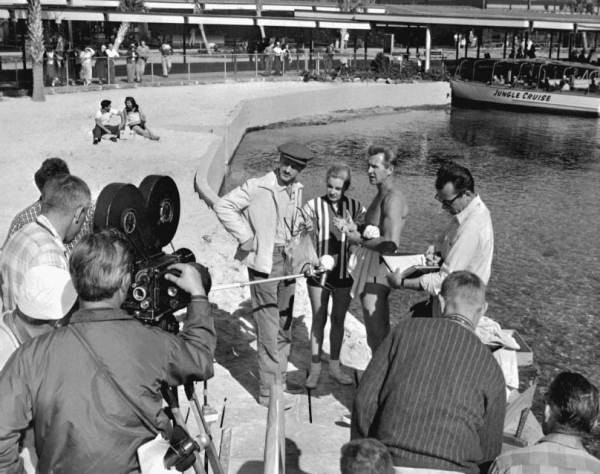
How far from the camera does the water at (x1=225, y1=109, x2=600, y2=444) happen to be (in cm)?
940

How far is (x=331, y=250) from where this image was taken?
6234 millimetres

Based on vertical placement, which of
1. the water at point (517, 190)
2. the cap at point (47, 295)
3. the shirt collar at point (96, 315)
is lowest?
the water at point (517, 190)

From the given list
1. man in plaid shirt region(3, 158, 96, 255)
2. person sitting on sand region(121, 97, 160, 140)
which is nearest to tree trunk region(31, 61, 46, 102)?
person sitting on sand region(121, 97, 160, 140)

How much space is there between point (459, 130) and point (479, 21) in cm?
1466

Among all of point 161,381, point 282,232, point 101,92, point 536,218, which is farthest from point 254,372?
point 101,92

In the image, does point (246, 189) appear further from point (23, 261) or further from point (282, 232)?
point (23, 261)

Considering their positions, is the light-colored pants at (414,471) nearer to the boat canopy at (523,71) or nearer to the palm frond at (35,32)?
the palm frond at (35,32)

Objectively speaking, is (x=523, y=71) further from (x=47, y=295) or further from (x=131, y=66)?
(x=47, y=295)

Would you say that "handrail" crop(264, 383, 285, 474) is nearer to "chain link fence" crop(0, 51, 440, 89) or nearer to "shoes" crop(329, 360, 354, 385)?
"shoes" crop(329, 360, 354, 385)

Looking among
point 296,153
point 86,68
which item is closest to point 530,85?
point 86,68

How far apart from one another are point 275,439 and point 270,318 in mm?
2316

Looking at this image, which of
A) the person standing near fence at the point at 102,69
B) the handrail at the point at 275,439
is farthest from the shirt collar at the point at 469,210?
the person standing near fence at the point at 102,69

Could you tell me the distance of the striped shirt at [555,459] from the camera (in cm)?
315

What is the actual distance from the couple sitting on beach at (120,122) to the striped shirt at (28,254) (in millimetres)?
14242
